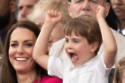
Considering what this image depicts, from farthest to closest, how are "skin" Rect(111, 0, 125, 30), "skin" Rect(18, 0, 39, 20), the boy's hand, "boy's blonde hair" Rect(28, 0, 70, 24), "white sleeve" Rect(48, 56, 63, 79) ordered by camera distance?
"skin" Rect(18, 0, 39, 20), "skin" Rect(111, 0, 125, 30), "boy's blonde hair" Rect(28, 0, 70, 24), the boy's hand, "white sleeve" Rect(48, 56, 63, 79)

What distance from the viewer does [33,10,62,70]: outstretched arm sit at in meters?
4.67

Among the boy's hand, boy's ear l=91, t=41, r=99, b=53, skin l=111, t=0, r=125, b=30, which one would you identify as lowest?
skin l=111, t=0, r=125, b=30

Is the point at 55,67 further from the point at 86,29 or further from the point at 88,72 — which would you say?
the point at 86,29

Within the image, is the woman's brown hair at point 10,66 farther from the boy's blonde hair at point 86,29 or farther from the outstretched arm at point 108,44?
the outstretched arm at point 108,44

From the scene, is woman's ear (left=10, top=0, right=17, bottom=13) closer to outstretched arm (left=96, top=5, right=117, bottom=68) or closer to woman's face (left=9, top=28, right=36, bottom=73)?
woman's face (left=9, top=28, right=36, bottom=73)

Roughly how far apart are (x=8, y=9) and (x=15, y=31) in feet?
5.51

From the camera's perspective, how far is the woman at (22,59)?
4910mm

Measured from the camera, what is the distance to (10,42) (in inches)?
195

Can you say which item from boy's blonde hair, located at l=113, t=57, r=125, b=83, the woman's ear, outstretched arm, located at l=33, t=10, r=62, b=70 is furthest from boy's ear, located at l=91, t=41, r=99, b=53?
the woman's ear

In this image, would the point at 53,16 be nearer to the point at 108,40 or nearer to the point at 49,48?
the point at 49,48

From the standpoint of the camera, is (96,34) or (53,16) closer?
(96,34)

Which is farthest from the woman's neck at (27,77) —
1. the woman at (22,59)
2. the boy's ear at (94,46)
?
the boy's ear at (94,46)

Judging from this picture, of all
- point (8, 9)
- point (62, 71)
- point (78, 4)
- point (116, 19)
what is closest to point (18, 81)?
point (62, 71)

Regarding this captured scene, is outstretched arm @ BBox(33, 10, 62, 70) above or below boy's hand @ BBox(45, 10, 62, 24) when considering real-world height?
below
